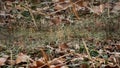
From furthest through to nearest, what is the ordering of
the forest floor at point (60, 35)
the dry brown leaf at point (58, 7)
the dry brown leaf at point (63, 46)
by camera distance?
the dry brown leaf at point (58, 7), the dry brown leaf at point (63, 46), the forest floor at point (60, 35)

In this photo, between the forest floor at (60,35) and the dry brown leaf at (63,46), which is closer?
the forest floor at (60,35)

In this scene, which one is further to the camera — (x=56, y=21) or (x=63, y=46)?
(x=56, y=21)

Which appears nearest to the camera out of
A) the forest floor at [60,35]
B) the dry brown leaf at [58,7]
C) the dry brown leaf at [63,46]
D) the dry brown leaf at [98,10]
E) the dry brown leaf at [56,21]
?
the forest floor at [60,35]

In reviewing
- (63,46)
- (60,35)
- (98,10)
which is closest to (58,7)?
(98,10)

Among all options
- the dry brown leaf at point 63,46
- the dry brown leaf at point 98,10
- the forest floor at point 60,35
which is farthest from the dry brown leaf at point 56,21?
the dry brown leaf at point 63,46

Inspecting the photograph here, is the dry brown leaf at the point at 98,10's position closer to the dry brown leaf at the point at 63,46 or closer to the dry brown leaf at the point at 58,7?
the dry brown leaf at the point at 58,7

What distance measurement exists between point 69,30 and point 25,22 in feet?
3.31

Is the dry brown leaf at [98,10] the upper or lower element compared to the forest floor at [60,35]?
upper

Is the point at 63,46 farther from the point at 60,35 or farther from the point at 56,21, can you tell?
the point at 56,21

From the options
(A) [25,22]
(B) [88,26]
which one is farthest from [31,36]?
(A) [25,22]

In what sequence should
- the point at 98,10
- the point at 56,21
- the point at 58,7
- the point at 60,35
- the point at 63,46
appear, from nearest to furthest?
the point at 63,46 → the point at 60,35 → the point at 56,21 → the point at 98,10 → the point at 58,7

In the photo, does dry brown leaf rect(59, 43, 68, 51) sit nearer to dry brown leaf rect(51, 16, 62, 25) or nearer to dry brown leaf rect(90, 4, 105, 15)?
dry brown leaf rect(51, 16, 62, 25)

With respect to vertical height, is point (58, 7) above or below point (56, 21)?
above

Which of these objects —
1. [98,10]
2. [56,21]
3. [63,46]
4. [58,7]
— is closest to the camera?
[63,46]
